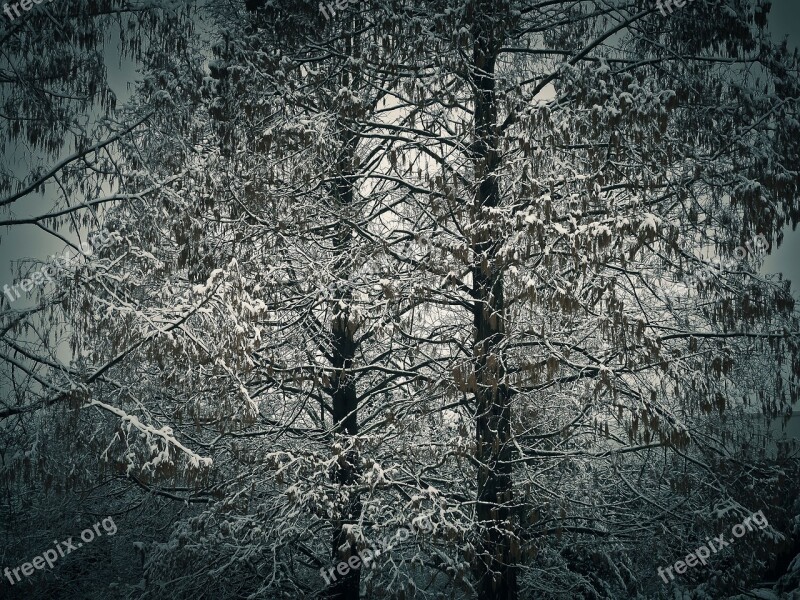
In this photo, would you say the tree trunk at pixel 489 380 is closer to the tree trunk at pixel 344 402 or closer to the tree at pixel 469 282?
the tree at pixel 469 282

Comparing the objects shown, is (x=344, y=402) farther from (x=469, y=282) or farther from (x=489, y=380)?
(x=489, y=380)

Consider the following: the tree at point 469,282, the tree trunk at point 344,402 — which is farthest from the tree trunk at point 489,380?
the tree trunk at point 344,402

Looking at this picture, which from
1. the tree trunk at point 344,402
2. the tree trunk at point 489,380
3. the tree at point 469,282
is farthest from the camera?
the tree trunk at point 344,402

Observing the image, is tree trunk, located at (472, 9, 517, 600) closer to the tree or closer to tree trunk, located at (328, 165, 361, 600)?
the tree

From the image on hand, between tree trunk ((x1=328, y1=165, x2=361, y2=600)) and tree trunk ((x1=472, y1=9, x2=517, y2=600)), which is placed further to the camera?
tree trunk ((x1=328, y1=165, x2=361, y2=600))

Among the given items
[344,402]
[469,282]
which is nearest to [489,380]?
[469,282]

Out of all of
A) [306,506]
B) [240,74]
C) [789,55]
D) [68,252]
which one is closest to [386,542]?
[306,506]

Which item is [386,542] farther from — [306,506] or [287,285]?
[287,285]

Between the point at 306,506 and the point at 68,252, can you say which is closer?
the point at 68,252

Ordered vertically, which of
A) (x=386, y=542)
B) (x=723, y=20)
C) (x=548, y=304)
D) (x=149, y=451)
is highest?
(x=723, y=20)

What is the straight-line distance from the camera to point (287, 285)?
23.6 feet

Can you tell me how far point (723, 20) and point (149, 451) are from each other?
6780mm

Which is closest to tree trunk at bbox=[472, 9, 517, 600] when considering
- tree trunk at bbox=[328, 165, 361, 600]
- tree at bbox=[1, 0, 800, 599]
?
tree at bbox=[1, 0, 800, 599]

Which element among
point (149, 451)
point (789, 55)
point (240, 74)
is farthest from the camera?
point (240, 74)
